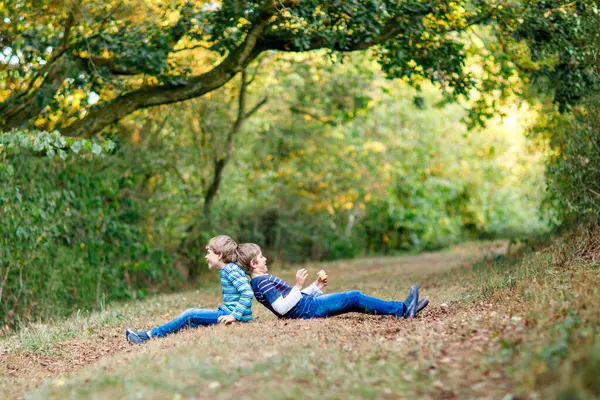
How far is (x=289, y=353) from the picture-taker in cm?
542

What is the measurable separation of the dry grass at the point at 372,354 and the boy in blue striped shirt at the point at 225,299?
0.31 meters

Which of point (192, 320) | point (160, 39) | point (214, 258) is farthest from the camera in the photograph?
point (160, 39)

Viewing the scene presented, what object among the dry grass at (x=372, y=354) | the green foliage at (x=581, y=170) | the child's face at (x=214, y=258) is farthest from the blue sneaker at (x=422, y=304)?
the green foliage at (x=581, y=170)

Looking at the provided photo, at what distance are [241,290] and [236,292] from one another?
5.8 inches

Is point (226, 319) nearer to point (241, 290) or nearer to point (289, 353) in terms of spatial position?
point (241, 290)

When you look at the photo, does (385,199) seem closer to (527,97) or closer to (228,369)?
(527,97)

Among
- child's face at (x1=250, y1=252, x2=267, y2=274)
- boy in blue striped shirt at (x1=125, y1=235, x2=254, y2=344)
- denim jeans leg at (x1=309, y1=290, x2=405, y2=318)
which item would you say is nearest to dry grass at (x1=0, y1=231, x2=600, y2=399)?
denim jeans leg at (x1=309, y1=290, x2=405, y2=318)

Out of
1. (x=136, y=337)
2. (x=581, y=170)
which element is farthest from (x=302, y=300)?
(x=581, y=170)

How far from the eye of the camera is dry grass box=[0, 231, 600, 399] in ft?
14.2

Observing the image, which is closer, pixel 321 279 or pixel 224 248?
pixel 224 248

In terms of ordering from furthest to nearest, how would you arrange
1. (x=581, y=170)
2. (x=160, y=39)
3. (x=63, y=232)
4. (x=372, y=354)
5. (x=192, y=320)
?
1. (x=63, y=232)
2. (x=160, y=39)
3. (x=581, y=170)
4. (x=192, y=320)
5. (x=372, y=354)

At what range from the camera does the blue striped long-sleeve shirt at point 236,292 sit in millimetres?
7082

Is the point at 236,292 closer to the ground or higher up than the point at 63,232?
closer to the ground

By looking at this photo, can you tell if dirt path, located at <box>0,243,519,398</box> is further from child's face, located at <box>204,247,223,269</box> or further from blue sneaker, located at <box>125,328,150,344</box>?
child's face, located at <box>204,247,223,269</box>
